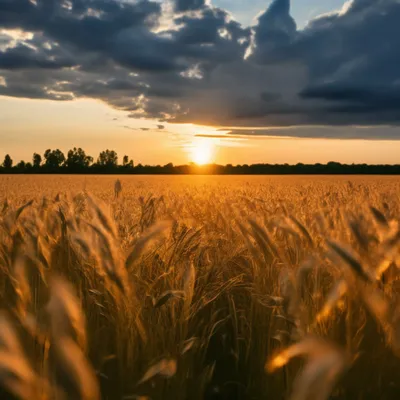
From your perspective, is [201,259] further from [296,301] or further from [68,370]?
[68,370]

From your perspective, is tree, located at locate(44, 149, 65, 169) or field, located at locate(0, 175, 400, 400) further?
tree, located at locate(44, 149, 65, 169)

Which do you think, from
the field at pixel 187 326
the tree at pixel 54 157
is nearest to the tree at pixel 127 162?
the tree at pixel 54 157

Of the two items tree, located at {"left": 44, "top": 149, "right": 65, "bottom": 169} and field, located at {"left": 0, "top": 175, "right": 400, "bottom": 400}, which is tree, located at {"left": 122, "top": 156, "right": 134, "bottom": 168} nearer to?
tree, located at {"left": 44, "top": 149, "right": 65, "bottom": 169}

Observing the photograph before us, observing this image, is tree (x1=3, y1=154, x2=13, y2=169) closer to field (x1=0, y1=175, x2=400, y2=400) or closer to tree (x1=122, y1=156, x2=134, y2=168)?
tree (x1=122, y1=156, x2=134, y2=168)

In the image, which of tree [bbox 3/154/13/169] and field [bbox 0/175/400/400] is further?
tree [bbox 3/154/13/169]

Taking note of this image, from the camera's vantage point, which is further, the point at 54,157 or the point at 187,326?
the point at 54,157

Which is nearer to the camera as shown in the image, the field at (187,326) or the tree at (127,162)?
the field at (187,326)

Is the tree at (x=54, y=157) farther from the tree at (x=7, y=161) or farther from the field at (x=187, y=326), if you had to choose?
the field at (x=187, y=326)

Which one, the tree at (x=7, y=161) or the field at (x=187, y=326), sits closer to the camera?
the field at (x=187, y=326)

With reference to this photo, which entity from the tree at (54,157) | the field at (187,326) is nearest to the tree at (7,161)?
the tree at (54,157)

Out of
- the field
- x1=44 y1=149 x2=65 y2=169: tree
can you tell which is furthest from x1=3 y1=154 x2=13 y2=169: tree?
the field

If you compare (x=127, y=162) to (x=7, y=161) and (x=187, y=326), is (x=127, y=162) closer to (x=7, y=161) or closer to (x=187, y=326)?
(x=7, y=161)

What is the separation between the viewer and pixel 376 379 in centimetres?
148

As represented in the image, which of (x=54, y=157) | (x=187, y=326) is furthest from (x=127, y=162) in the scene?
(x=187, y=326)
